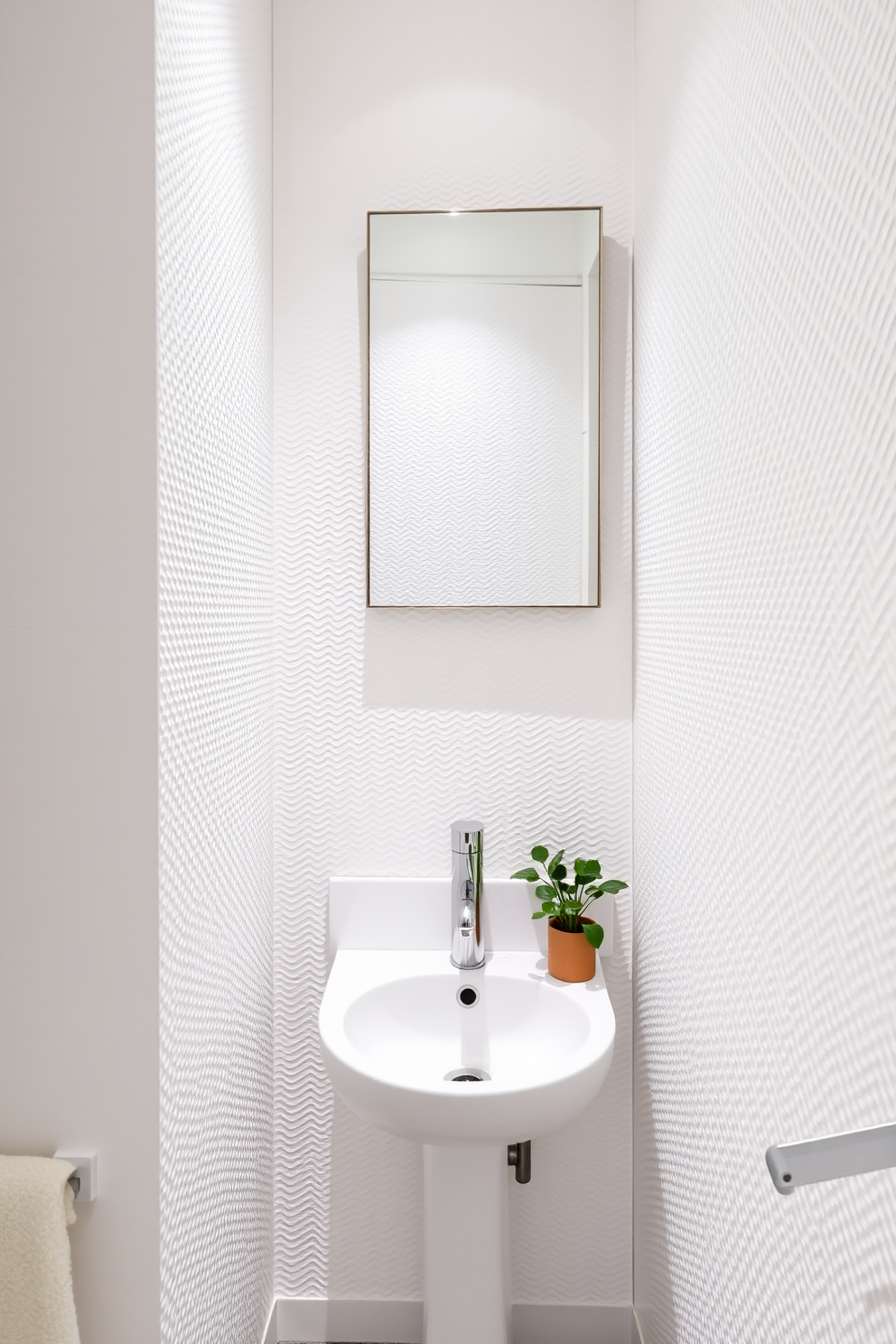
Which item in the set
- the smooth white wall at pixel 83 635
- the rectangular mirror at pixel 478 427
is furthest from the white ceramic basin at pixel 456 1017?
the rectangular mirror at pixel 478 427

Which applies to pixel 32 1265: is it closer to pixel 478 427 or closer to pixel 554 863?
pixel 554 863

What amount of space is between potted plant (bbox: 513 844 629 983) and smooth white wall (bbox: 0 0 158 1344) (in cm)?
70

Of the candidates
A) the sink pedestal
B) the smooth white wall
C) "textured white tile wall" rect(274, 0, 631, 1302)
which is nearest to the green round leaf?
"textured white tile wall" rect(274, 0, 631, 1302)

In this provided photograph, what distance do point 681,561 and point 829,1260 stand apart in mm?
789

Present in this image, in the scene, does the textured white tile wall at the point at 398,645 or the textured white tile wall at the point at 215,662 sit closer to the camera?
the textured white tile wall at the point at 215,662

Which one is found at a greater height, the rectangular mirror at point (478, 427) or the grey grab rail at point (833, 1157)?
the rectangular mirror at point (478, 427)

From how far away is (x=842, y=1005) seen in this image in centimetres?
68

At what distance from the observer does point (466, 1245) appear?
1.31 metres

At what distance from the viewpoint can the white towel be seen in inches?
32.1

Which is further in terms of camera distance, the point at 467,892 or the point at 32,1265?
the point at 467,892

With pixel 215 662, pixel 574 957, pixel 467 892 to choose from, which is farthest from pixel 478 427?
pixel 574 957

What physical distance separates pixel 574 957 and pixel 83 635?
0.92 meters

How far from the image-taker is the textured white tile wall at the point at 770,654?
0.63m

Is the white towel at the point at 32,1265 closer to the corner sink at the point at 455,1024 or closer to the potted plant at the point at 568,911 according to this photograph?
the corner sink at the point at 455,1024
